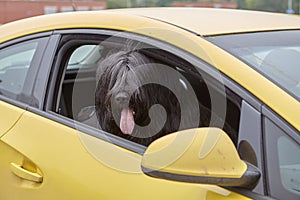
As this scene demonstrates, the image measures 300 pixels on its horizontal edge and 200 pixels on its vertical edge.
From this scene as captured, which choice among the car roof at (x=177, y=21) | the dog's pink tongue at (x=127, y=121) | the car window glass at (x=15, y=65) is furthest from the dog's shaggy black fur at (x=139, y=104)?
the car window glass at (x=15, y=65)

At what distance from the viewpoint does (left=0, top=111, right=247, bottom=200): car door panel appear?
1.73m

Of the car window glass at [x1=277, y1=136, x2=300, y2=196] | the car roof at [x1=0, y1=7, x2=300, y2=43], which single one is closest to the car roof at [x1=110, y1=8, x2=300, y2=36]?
the car roof at [x1=0, y1=7, x2=300, y2=43]

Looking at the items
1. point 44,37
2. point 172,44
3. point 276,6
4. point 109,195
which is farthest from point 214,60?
point 276,6

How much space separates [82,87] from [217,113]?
997mm

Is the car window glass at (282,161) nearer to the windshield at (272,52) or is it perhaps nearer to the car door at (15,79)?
the windshield at (272,52)

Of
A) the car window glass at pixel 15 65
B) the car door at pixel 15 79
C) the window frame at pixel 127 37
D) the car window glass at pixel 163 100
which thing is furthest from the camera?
the car window glass at pixel 15 65

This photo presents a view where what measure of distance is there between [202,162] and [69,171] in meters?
0.65

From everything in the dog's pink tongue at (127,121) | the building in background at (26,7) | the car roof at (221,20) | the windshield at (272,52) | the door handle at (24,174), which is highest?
the car roof at (221,20)

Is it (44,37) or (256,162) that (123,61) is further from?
(256,162)

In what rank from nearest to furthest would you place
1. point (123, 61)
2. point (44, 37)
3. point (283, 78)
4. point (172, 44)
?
point (283, 78) → point (172, 44) → point (123, 61) → point (44, 37)

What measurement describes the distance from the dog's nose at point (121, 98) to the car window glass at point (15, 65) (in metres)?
0.61

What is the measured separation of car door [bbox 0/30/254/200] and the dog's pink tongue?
0.05 m

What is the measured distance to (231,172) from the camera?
1.52 m

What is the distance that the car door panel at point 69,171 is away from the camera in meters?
1.73
